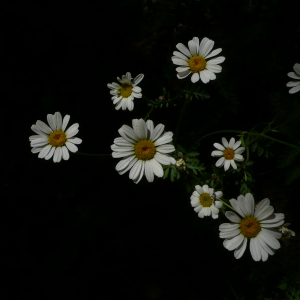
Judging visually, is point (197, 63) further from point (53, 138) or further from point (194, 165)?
point (53, 138)

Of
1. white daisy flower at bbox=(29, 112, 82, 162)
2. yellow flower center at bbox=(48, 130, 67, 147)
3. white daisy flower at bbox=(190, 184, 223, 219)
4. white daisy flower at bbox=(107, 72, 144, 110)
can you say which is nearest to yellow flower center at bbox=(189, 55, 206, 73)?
white daisy flower at bbox=(107, 72, 144, 110)

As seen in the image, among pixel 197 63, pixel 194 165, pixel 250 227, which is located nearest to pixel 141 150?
pixel 194 165

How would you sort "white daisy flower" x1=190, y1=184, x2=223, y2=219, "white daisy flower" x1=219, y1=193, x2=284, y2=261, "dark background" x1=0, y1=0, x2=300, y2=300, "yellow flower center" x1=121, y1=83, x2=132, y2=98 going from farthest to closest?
"dark background" x1=0, y1=0, x2=300, y2=300
"yellow flower center" x1=121, y1=83, x2=132, y2=98
"white daisy flower" x1=190, y1=184, x2=223, y2=219
"white daisy flower" x1=219, y1=193, x2=284, y2=261

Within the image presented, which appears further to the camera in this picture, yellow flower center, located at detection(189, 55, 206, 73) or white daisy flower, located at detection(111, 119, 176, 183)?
yellow flower center, located at detection(189, 55, 206, 73)

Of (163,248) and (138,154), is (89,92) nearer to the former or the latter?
(138,154)

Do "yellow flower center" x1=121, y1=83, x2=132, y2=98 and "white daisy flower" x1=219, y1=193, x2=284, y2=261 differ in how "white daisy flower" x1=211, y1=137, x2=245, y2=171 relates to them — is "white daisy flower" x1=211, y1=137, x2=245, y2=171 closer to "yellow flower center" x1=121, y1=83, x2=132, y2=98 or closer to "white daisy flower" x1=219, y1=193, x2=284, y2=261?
"white daisy flower" x1=219, y1=193, x2=284, y2=261

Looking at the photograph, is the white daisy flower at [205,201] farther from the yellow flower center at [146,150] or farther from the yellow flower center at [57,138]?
the yellow flower center at [57,138]

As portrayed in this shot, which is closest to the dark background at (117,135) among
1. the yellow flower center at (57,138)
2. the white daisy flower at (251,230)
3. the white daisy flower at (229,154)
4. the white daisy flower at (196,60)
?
the white daisy flower at (229,154)
